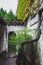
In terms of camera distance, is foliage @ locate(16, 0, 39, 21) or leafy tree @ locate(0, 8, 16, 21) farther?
leafy tree @ locate(0, 8, 16, 21)

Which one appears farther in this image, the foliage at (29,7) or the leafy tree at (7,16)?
the leafy tree at (7,16)

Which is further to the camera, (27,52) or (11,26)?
(11,26)

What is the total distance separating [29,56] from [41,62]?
2.97ft

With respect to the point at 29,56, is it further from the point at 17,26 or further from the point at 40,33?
the point at 17,26

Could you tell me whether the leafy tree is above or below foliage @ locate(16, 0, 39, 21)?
above

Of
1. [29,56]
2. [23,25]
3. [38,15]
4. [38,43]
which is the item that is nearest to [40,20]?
[38,15]

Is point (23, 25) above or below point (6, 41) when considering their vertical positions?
above

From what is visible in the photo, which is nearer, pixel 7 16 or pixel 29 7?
pixel 29 7

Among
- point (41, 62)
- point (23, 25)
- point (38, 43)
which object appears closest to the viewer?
point (41, 62)

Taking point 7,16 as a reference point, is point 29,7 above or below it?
below

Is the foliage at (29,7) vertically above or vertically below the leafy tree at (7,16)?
below

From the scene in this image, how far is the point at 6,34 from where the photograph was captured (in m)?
18.5

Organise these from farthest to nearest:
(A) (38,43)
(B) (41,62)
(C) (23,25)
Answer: (C) (23,25)
(A) (38,43)
(B) (41,62)

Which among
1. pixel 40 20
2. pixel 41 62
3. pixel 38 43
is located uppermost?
pixel 40 20
